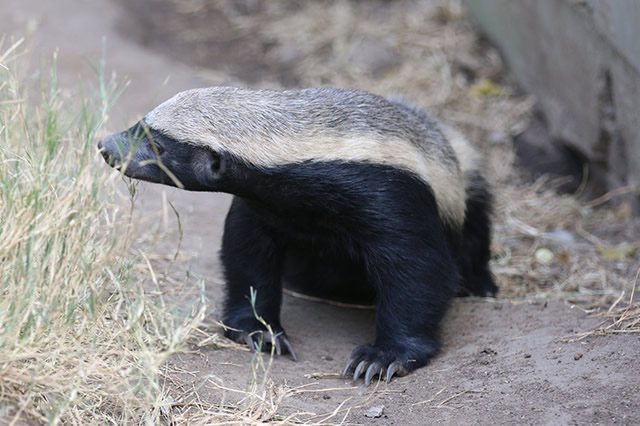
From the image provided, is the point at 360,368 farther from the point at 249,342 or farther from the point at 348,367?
the point at 249,342

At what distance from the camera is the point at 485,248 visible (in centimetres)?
554

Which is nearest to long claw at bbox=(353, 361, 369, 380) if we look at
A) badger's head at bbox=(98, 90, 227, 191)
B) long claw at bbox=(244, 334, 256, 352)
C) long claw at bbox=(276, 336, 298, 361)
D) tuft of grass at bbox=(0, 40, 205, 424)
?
long claw at bbox=(276, 336, 298, 361)

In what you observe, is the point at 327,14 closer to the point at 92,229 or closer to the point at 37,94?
the point at 37,94

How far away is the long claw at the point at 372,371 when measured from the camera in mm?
4156

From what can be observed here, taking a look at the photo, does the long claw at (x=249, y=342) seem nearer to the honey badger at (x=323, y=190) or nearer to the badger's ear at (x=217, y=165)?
the honey badger at (x=323, y=190)

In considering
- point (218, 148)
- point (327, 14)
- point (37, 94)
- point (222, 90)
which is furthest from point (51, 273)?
point (327, 14)

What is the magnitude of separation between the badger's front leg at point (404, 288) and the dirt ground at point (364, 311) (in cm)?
11

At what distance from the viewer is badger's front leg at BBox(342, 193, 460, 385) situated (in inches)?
167

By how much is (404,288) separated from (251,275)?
873 mm

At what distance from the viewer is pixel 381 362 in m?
4.25

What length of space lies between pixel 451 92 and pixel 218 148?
16.7 ft

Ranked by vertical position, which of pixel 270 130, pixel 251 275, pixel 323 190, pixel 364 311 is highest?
pixel 270 130

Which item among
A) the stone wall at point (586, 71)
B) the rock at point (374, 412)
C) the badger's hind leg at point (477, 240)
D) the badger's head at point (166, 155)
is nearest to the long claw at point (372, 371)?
the rock at point (374, 412)

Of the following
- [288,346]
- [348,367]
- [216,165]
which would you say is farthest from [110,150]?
[348,367]
